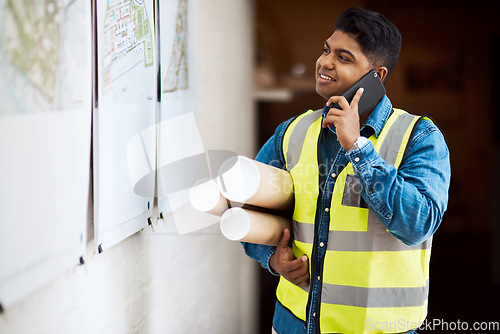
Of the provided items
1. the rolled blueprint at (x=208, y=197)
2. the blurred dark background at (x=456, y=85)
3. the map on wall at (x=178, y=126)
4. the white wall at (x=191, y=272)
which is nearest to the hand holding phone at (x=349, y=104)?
the rolled blueprint at (x=208, y=197)

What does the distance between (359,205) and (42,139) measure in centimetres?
74

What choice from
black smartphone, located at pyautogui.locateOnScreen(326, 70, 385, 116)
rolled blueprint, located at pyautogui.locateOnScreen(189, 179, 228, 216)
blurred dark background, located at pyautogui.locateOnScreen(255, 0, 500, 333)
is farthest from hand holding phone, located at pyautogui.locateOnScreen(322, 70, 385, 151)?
blurred dark background, located at pyautogui.locateOnScreen(255, 0, 500, 333)

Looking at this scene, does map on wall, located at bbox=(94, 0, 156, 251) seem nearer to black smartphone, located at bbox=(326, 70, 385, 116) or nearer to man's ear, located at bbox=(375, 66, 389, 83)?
black smartphone, located at bbox=(326, 70, 385, 116)

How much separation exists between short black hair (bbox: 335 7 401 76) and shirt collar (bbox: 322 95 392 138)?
0.11 meters

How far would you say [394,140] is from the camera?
118cm

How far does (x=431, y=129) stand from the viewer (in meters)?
1.16

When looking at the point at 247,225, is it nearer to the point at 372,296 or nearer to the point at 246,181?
the point at 246,181

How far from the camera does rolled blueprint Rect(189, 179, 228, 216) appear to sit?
1.19m

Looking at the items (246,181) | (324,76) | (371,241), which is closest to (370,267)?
(371,241)

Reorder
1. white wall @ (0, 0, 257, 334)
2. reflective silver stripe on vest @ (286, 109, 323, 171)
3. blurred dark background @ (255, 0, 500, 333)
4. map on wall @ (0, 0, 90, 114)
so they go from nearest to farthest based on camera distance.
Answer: map on wall @ (0, 0, 90, 114) < white wall @ (0, 0, 257, 334) < reflective silver stripe on vest @ (286, 109, 323, 171) < blurred dark background @ (255, 0, 500, 333)

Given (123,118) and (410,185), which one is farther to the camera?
(123,118)

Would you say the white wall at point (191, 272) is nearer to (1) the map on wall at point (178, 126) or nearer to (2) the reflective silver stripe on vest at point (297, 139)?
(1) the map on wall at point (178, 126)

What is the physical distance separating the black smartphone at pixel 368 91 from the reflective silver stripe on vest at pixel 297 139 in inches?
6.7

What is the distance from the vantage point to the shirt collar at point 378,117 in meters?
1.22
